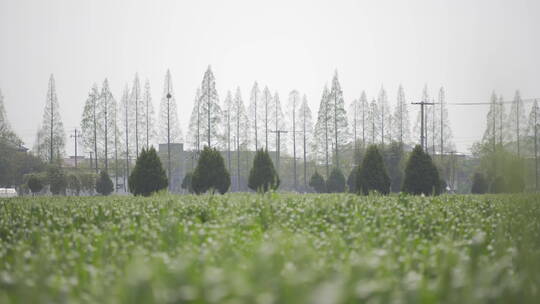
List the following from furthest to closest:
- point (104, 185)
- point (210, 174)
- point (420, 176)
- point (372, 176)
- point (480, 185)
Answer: point (104, 185) → point (480, 185) → point (210, 174) → point (372, 176) → point (420, 176)


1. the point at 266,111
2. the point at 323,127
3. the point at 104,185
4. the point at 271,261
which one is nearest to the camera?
the point at 271,261

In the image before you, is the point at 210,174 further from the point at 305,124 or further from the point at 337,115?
the point at 305,124

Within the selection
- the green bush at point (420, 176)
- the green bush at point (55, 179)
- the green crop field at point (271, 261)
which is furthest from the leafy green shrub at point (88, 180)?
the green crop field at point (271, 261)

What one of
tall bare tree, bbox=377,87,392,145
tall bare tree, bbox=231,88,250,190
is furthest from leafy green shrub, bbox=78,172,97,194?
tall bare tree, bbox=377,87,392,145

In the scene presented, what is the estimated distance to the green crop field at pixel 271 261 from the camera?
108 inches

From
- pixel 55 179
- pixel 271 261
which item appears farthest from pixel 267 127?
pixel 271 261

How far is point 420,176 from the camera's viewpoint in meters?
21.3

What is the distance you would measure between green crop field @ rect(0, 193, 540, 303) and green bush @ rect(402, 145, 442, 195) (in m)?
10.7

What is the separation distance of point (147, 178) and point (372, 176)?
8940 mm

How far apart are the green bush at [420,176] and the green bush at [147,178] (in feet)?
31.8

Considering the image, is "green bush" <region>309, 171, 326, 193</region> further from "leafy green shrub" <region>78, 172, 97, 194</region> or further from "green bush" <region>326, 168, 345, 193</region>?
"leafy green shrub" <region>78, 172, 97, 194</region>

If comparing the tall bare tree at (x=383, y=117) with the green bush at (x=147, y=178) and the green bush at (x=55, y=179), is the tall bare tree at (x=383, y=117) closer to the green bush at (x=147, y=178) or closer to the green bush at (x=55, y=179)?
the green bush at (x=55, y=179)

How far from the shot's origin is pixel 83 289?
4.07 meters

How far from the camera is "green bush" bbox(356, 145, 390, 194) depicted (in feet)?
71.9
